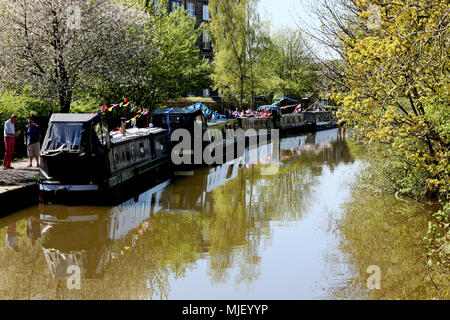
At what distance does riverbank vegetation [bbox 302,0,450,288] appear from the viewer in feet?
25.9

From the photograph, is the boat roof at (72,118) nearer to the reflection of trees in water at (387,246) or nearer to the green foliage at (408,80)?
the green foliage at (408,80)

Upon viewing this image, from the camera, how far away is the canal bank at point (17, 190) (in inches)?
455

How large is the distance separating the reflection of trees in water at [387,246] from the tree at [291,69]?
113 feet

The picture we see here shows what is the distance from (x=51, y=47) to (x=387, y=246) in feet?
43.8

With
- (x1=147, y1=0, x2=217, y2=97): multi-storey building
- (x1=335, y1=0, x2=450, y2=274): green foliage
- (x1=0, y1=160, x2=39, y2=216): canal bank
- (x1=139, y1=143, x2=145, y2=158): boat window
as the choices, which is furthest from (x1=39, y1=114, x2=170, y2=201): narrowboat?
(x1=147, y1=0, x2=217, y2=97): multi-storey building

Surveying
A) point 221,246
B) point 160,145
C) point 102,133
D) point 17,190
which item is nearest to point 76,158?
point 102,133

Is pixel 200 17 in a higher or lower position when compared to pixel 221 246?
higher

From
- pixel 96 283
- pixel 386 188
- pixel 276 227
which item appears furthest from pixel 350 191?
pixel 96 283

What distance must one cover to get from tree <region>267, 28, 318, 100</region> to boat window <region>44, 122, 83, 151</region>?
118 feet

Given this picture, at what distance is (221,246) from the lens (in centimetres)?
947

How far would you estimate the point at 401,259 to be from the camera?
335 inches

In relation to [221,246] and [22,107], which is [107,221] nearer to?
[221,246]

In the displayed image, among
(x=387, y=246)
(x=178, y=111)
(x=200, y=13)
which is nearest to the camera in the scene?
(x=387, y=246)

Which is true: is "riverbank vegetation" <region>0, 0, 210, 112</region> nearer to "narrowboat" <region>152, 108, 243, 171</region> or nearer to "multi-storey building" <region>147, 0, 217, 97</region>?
"narrowboat" <region>152, 108, 243, 171</region>
